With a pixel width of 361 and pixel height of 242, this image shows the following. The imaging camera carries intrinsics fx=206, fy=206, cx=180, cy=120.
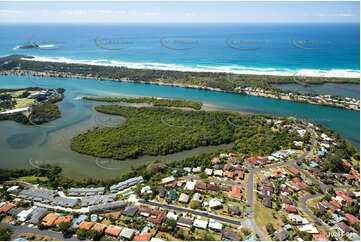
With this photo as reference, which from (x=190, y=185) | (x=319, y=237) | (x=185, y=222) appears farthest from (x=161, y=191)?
(x=319, y=237)

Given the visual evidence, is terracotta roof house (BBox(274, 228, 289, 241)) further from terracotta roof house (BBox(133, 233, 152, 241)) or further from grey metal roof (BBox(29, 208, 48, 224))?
grey metal roof (BBox(29, 208, 48, 224))

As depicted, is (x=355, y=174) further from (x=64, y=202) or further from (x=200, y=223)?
(x=64, y=202)


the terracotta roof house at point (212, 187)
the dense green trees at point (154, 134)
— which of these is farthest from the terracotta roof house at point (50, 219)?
the terracotta roof house at point (212, 187)

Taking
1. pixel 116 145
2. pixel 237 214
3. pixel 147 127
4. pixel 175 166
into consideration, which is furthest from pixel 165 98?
pixel 237 214

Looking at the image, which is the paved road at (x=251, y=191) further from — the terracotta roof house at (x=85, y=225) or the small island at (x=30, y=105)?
the small island at (x=30, y=105)

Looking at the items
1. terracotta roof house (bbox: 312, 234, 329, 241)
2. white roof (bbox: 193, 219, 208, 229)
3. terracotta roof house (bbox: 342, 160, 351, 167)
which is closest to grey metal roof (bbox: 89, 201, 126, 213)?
white roof (bbox: 193, 219, 208, 229)

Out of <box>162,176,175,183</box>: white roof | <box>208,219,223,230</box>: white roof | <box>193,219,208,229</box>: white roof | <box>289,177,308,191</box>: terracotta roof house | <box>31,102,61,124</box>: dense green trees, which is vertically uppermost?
<box>31,102,61,124</box>: dense green trees
